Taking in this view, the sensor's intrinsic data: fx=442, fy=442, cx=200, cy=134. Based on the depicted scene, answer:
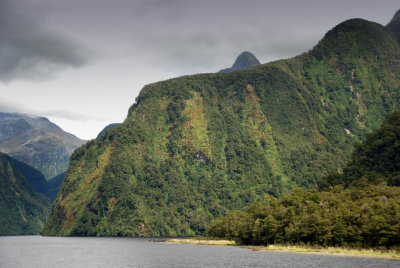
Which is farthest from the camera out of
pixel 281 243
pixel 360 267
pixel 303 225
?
pixel 281 243

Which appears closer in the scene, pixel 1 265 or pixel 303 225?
pixel 1 265

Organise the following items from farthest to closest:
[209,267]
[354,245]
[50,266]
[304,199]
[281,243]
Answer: [304,199], [281,243], [354,245], [50,266], [209,267]

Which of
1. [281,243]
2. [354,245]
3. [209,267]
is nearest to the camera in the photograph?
[209,267]

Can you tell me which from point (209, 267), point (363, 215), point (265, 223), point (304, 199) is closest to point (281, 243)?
point (265, 223)

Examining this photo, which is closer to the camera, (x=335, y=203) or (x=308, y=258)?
(x=308, y=258)

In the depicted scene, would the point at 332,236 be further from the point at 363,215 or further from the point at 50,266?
the point at 50,266

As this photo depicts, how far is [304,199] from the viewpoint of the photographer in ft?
589

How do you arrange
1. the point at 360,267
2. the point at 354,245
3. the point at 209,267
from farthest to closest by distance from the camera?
the point at 354,245 → the point at 209,267 → the point at 360,267

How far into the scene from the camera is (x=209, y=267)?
110438mm

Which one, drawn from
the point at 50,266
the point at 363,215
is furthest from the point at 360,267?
the point at 50,266

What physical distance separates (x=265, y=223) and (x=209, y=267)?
222 feet

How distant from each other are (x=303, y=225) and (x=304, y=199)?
88.8ft

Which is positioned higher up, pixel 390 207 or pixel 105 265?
pixel 390 207

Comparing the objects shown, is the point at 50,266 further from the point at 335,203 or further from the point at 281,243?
the point at 335,203
